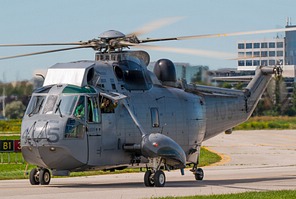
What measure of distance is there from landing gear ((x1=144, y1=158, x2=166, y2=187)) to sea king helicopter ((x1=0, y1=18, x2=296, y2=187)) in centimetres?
3

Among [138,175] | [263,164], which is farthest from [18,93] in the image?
[263,164]

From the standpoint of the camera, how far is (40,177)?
2789 cm

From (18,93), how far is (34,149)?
30.5 feet

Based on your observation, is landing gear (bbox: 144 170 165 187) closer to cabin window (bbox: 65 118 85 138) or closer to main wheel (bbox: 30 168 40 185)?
cabin window (bbox: 65 118 85 138)

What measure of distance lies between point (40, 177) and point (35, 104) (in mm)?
2472

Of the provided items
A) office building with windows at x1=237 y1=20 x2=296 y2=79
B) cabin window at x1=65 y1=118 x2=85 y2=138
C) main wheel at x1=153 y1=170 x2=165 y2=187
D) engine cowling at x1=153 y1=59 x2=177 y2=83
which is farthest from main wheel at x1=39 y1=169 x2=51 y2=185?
office building with windows at x1=237 y1=20 x2=296 y2=79

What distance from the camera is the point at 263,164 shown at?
142 feet

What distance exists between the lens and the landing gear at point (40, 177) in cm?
2789

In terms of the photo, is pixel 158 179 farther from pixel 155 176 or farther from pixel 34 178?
pixel 34 178

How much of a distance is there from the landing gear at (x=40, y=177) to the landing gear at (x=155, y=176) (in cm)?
321

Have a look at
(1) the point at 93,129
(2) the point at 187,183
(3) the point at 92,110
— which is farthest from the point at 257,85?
(1) the point at 93,129

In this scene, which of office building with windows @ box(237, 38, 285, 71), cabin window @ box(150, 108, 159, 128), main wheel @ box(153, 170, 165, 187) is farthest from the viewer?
office building with windows @ box(237, 38, 285, 71)

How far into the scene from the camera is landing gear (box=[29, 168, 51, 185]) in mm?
27891

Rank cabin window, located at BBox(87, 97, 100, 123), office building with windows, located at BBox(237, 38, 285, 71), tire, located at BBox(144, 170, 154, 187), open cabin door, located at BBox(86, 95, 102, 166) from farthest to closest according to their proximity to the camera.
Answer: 1. office building with windows, located at BBox(237, 38, 285, 71)
2. tire, located at BBox(144, 170, 154, 187)
3. cabin window, located at BBox(87, 97, 100, 123)
4. open cabin door, located at BBox(86, 95, 102, 166)
